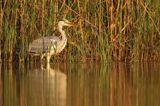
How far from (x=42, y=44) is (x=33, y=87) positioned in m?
3.72

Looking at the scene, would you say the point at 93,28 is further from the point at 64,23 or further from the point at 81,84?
the point at 81,84

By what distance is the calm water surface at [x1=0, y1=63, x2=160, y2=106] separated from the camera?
300 inches

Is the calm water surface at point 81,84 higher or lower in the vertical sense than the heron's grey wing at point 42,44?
lower

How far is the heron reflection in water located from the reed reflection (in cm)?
91

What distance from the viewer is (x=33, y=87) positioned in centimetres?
879

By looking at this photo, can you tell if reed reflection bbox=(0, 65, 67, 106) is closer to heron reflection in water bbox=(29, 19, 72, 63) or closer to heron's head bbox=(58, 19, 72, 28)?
heron reflection in water bbox=(29, 19, 72, 63)

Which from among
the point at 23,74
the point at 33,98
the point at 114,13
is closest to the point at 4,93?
the point at 33,98

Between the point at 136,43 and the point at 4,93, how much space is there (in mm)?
4322

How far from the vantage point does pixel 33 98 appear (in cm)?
788

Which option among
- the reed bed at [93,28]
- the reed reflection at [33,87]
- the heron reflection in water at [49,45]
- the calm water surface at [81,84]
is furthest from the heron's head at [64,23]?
the reed reflection at [33,87]

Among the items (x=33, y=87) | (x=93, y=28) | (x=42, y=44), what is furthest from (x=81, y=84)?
(x=42, y=44)

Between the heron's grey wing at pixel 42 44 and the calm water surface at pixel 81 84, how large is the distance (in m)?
0.45

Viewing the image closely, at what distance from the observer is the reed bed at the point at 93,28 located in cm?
1215

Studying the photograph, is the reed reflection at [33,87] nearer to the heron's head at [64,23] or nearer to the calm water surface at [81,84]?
the calm water surface at [81,84]
